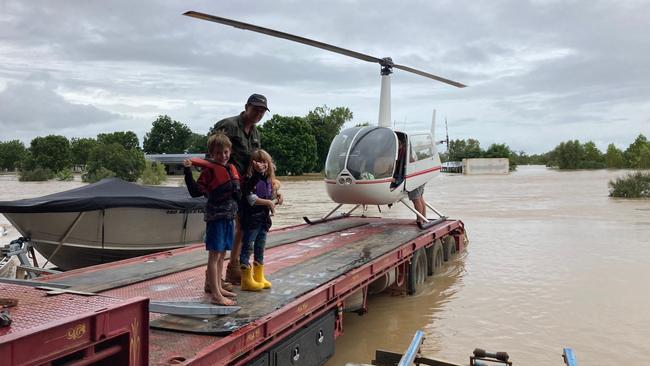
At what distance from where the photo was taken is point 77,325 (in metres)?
2.37

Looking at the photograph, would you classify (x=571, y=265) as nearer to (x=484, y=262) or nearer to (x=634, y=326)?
(x=484, y=262)

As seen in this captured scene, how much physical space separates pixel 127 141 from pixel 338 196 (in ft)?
333

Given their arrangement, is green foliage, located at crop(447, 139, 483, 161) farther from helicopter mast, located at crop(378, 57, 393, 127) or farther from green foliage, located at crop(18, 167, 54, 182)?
helicopter mast, located at crop(378, 57, 393, 127)

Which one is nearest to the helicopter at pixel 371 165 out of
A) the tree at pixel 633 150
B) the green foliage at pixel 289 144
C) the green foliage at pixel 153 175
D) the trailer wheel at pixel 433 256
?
the trailer wheel at pixel 433 256

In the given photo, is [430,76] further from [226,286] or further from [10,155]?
[10,155]

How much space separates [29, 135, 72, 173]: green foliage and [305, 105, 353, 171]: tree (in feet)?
127

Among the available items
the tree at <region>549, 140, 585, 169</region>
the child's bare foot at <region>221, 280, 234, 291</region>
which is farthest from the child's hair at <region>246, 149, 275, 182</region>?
the tree at <region>549, 140, 585, 169</region>

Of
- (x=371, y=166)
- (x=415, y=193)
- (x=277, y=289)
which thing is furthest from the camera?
(x=415, y=193)

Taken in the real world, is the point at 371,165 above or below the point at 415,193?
above

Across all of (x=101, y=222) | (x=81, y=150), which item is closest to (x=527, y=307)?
(x=101, y=222)

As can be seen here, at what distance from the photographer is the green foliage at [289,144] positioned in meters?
68.2

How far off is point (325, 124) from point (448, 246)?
74.0 meters

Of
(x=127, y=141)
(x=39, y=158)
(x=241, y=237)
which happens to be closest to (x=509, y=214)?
(x=241, y=237)

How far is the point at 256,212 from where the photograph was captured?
16.8 feet
